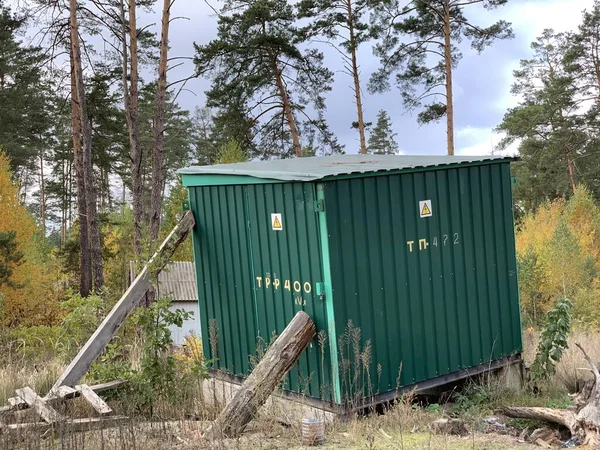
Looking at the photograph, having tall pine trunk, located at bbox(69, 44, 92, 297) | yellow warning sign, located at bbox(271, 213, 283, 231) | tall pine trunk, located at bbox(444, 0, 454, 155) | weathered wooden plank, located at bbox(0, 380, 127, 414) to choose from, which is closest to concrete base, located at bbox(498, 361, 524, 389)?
yellow warning sign, located at bbox(271, 213, 283, 231)

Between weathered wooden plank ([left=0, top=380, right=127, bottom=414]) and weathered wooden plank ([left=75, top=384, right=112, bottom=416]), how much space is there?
0.31ft

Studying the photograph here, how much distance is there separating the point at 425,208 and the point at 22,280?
1882 cm

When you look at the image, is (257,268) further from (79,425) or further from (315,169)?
(79,425)

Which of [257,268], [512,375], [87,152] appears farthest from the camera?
[87,152]

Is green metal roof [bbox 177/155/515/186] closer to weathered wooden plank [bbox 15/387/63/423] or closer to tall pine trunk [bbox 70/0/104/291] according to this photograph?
weathered wooden plank [bbox 15/387/63/423]

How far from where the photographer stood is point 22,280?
23188mm

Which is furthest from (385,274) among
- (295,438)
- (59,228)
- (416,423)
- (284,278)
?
(59,228)

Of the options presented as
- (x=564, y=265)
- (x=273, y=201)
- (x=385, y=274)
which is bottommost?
(x=564, y=265)

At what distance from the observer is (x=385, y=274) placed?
7555 millimetres

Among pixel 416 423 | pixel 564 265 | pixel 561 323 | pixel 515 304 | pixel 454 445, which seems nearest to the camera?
pixel 454 445

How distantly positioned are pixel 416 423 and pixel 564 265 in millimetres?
20019

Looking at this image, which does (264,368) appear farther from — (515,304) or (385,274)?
(515,304)

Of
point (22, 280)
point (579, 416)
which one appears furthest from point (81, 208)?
point (579, 416)

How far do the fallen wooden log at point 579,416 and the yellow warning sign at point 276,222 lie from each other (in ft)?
10.4
